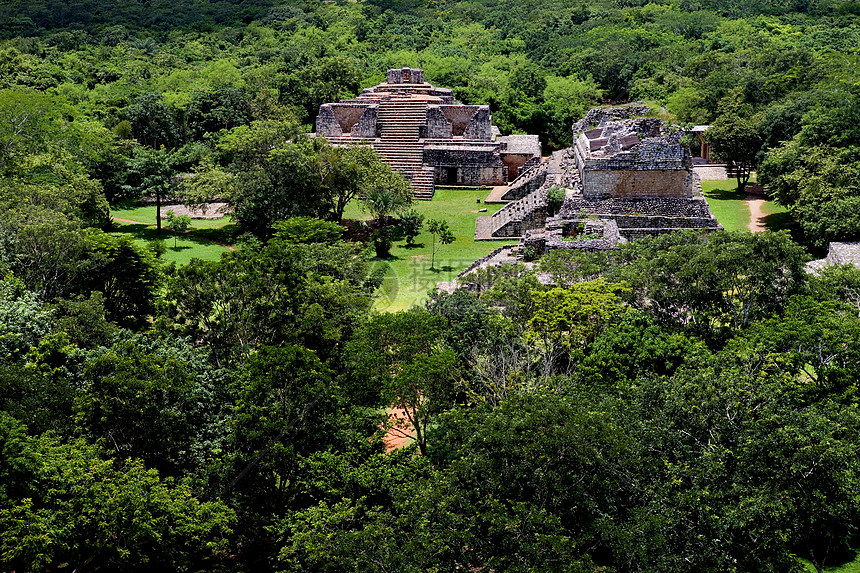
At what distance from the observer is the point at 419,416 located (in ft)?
65.0

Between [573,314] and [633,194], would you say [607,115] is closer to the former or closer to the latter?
[633,194]

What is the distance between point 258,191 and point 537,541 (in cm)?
2390

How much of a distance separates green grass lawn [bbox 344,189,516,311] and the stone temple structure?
1.32 meters

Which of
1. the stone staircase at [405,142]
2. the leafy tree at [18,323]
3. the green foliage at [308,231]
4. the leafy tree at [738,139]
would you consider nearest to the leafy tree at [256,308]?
the leafy tree at [18,323]

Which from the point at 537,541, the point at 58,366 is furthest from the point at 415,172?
the point at 537,541

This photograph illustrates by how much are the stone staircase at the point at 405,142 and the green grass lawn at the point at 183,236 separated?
8.80 m

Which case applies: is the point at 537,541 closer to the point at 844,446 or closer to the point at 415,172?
the point at 844,446

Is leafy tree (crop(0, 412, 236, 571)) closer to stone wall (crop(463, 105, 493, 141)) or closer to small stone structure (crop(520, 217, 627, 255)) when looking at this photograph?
small stone structure (crop(520, 217, 627, 255))

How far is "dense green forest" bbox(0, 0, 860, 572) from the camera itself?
15.5m

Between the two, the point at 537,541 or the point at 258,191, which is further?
A: the point at 258,191

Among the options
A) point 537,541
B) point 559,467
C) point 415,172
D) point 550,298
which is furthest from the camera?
point 415,172

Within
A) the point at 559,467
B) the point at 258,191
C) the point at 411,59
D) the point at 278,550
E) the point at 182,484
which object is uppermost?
the point at 411,59

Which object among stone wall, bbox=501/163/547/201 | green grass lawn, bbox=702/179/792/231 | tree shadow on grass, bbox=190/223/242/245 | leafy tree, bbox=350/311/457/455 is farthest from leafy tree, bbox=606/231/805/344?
tree shadow on grass, bbox=190/223/242/245

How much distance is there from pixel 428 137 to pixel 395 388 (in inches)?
1102
